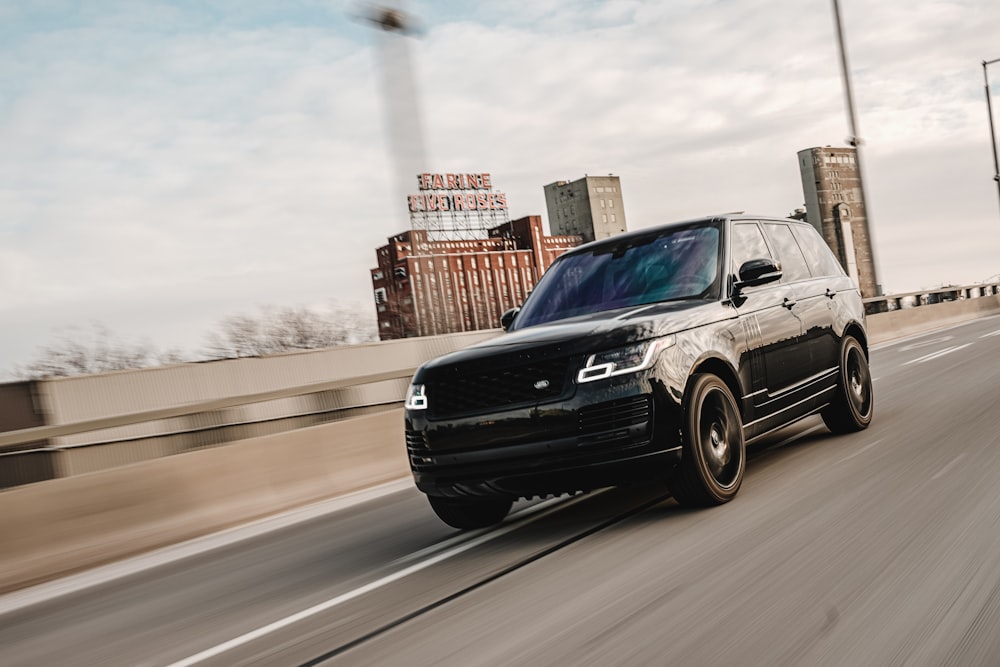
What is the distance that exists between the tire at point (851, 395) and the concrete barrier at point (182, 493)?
4.70 m

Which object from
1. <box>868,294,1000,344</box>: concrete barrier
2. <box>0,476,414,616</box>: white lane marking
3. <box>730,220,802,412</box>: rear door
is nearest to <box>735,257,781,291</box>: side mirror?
<box>730,220,802,412</box>: rear door

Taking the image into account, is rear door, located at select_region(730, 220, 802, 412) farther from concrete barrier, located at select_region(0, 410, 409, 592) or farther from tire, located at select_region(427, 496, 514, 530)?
concrete barrier, located at select_region(0, 410, 409, 592)

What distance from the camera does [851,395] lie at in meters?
8.63

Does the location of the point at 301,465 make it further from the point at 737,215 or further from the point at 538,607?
the point at 538,607

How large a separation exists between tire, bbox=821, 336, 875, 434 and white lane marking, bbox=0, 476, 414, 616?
13.3 ft

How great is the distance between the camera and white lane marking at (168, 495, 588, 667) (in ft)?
15.3

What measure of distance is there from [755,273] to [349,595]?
132 inches

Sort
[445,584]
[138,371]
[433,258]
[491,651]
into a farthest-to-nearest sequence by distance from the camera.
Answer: [433,258] < [138,371] < [445,584] < [491,651]

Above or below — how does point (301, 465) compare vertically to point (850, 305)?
below

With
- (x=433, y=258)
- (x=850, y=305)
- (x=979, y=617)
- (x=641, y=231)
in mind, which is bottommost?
(x=979, y=617)

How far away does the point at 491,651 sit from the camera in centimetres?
396

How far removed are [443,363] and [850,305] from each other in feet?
14.5

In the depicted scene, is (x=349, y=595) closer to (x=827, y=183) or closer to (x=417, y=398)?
(x=417, y=398)

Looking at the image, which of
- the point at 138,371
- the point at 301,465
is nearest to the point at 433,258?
the point at 138,371
